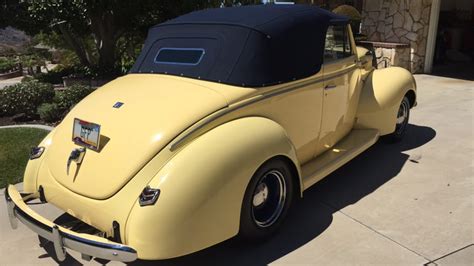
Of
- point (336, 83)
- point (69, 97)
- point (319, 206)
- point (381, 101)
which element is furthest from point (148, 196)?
point (69, 97)

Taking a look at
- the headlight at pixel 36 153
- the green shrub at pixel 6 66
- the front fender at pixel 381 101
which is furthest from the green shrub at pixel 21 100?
the green shrub at pixel 6 66

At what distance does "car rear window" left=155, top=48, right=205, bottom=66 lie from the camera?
3.66m

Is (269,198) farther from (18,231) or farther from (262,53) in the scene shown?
(18,231)

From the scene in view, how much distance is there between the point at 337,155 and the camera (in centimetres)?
419

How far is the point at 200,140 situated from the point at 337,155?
1803mm

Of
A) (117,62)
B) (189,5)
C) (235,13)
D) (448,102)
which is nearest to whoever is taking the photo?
(235,13)

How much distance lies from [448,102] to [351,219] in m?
5.27

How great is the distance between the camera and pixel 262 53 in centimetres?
349

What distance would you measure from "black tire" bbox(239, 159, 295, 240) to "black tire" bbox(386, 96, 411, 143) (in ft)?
8.07

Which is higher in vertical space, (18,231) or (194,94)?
(194,94)

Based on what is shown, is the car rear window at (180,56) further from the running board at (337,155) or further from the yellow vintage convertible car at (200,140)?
the running board at (337,155)

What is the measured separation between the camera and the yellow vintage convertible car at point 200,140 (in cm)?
268

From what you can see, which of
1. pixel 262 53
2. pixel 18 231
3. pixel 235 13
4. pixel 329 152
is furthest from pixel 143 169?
pixel 329 152

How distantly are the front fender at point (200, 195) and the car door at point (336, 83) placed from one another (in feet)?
4.21
